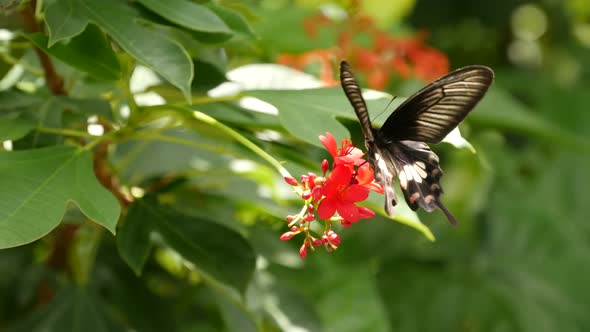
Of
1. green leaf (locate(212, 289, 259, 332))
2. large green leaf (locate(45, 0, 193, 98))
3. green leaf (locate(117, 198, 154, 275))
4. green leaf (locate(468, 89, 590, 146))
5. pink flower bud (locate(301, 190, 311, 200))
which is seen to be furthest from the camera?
green leaf (locate(468, 89, 590, 146))

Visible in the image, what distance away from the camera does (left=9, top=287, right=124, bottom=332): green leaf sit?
132 cm

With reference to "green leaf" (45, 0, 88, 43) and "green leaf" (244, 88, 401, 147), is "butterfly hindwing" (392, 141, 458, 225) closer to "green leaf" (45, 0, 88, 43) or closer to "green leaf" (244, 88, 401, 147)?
"green leaf" (244, 88, 401, 147)

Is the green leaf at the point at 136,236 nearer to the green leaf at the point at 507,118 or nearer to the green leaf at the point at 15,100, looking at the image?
the green leaf at the point at 15,100

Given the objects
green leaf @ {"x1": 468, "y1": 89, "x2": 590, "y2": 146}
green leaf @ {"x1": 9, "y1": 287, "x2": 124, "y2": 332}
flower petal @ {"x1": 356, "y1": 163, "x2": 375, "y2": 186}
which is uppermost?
flower petal @ {"x1": 356, "y1": 163, "x2": 375, "y2": 186}

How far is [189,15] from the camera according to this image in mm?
941

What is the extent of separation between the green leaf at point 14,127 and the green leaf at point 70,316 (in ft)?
1.47

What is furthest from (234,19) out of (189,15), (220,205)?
(220,205)

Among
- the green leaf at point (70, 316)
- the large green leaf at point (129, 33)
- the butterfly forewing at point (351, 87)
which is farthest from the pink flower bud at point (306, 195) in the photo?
the green leaf at point (70, 316)

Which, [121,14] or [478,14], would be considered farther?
[478,14]

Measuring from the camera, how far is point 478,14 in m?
2.88

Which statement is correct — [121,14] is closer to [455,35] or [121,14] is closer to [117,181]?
[117,181]

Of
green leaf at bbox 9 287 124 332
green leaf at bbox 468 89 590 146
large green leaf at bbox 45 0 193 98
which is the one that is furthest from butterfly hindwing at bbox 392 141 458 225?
green leaf at bbox 468 89 590 146

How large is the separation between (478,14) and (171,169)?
6.23ft

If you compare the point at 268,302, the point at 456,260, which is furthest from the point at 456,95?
the point at 456,260
